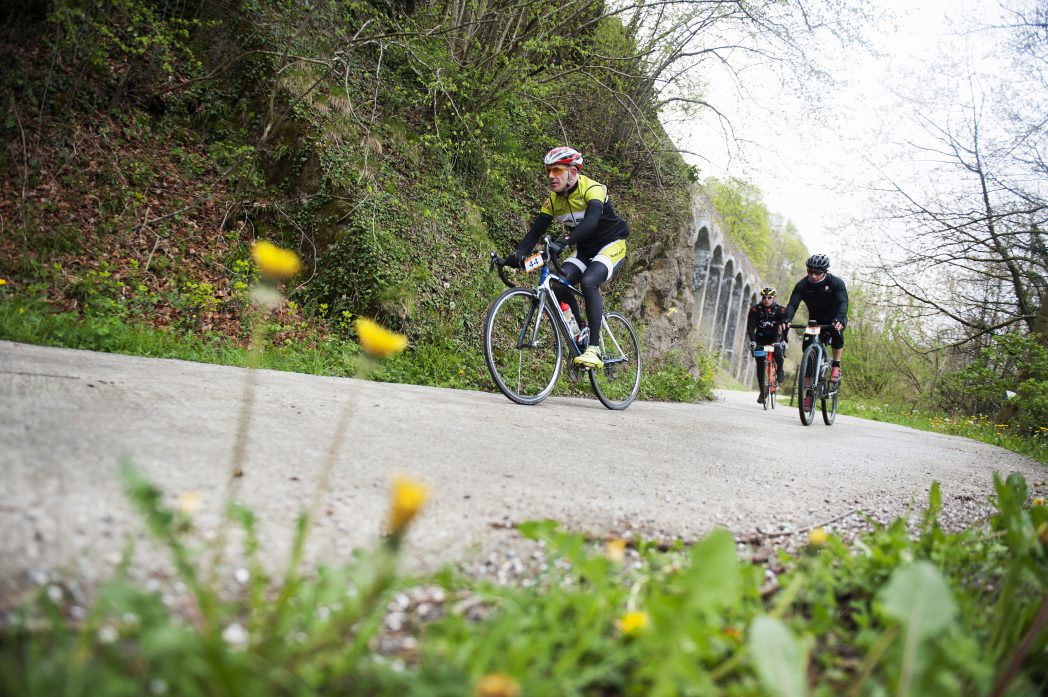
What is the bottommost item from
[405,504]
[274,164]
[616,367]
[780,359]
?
[405,504]

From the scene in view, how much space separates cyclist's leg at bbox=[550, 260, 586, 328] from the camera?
6.13m

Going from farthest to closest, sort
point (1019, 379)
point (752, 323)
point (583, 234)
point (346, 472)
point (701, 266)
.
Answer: point (701, 266) → point (1019, 379) → point (752, 323) → point (583, 234) → point (346, 472)

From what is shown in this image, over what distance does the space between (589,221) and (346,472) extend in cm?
421

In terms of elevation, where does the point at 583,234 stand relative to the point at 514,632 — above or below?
above

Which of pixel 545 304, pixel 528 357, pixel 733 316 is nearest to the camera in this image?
pixel 545 304

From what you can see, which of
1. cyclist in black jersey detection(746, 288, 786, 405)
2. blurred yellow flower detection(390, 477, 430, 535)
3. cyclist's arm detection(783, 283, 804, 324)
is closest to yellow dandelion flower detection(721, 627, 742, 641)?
blurred yellow flower detection(390, 477, 430, 535)

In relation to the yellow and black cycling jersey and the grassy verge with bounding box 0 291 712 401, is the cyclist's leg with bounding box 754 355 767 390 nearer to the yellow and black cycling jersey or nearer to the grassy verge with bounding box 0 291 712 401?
the grassy verge with bounding box 0 291 712 401

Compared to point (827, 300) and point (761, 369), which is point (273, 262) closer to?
point (827, 300)

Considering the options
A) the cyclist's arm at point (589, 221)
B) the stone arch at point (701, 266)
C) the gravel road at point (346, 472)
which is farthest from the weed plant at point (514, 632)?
the stone arch at point (701, 266)

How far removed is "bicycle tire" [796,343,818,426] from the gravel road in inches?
138

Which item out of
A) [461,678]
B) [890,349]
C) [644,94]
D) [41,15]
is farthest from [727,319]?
[461,678]

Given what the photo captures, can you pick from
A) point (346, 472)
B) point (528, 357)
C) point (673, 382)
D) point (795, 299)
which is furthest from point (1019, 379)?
point (346, 472)

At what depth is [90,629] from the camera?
0.77 meters

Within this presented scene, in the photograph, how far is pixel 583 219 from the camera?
5.79 meters
